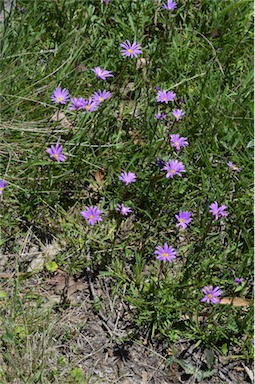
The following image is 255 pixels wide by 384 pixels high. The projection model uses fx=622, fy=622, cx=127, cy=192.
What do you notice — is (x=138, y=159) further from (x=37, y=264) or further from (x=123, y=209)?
(x=37, y=264)

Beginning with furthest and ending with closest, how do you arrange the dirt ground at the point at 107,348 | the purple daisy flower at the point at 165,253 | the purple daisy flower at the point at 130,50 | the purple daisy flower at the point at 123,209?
1. the purple daisy flower at the point at 130,50
2. the purple daisy flower at the point at 123,209
3. the purple daisy flower at the point at 165,253
4. the dirt ground at the point at 107,348

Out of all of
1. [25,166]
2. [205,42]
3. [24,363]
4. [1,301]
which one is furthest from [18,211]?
[205,42]

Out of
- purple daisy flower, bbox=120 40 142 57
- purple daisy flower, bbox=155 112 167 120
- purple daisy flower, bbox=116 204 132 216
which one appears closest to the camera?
purple daisy flower, bbox=116 204 132 216

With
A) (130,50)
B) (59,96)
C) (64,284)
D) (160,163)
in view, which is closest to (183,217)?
(160,163)

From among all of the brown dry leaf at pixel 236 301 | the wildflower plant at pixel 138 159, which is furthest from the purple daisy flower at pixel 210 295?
the brown dry leaf at pixel 236 301

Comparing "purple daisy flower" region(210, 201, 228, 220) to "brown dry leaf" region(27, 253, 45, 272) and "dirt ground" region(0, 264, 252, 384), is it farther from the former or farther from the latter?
"brown dry leaf" region(27, 253, 45, 272)

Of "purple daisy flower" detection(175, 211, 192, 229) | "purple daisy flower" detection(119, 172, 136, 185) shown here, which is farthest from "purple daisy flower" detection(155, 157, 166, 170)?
"purple daisy flower" detection(175, 211, 192, 229)

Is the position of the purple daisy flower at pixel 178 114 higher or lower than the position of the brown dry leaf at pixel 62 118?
higher

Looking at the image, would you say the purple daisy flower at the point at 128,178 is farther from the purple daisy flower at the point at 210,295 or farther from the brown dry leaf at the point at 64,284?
the purple daisy flower at the point at 210,295

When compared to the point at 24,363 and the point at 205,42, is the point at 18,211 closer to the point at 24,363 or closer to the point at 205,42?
the point at 24,363
